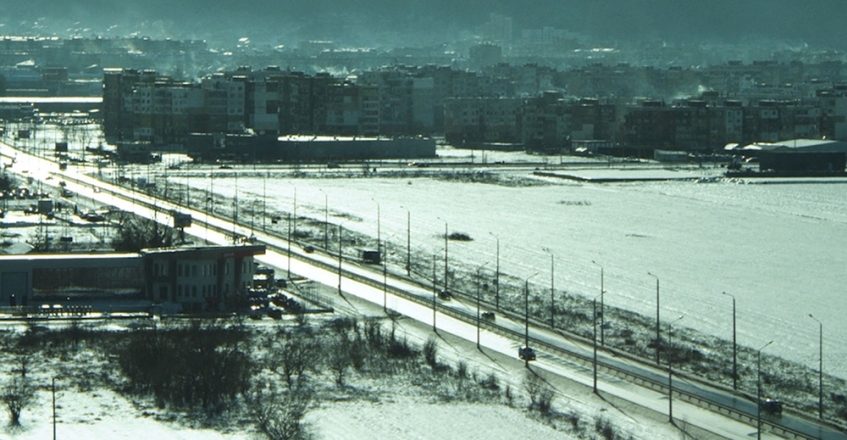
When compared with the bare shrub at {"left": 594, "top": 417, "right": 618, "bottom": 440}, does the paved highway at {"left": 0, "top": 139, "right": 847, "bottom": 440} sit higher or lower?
higher

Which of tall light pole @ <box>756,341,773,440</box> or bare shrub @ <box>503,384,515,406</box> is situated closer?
tall light pole @ <box>756,341,773,440</box>

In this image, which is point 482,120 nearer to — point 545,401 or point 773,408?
point 545,401

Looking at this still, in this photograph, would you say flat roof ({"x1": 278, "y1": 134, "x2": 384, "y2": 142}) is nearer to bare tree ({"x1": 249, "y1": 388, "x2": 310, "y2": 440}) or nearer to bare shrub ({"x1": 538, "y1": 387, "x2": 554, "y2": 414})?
bare tree ({"x1": 249, "y1": 388, "x2": 310, "y2": 440})

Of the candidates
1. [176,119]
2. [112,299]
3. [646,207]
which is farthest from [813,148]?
[112,299]

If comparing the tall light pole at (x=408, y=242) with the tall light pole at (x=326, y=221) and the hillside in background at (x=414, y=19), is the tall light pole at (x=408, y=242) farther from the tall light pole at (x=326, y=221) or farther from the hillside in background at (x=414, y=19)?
the hillside in background at (x=414, y=19)

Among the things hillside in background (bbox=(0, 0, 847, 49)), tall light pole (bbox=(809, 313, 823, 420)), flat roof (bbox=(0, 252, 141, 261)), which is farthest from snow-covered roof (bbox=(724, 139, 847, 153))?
hillside in background (bbox=(0, 0, 847, 49))

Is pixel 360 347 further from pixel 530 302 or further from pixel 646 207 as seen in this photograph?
pixel 646 207

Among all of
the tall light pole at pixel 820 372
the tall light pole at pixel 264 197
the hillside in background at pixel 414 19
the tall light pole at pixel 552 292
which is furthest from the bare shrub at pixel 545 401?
the hillside in background at pixel 414 19
